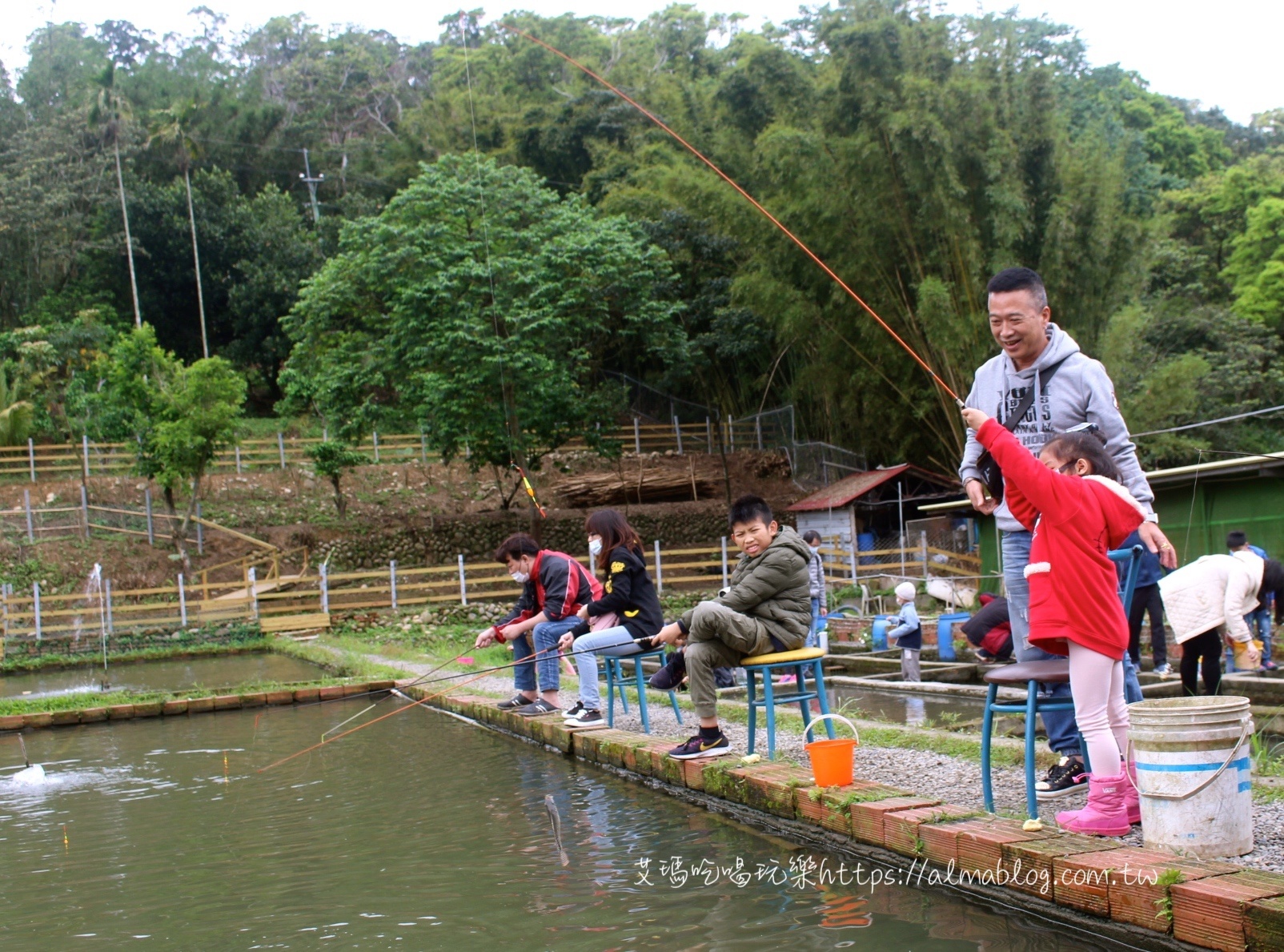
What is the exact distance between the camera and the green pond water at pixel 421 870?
3473 mm

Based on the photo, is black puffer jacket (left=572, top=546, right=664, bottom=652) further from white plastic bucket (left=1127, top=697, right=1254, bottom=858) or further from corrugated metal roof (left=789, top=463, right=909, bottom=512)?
corrugated metal roof (left=789, top=463, right=909, bottom=512)

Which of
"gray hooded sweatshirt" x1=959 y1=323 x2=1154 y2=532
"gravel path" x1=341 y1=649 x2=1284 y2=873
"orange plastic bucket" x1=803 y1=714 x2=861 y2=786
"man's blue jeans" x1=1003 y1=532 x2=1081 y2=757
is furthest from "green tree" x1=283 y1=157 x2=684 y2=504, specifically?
"man's blue jeans" x1=1003 y1=532 x2=1081 y2=757

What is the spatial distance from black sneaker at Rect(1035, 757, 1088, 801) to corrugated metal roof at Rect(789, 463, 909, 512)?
64.2ft

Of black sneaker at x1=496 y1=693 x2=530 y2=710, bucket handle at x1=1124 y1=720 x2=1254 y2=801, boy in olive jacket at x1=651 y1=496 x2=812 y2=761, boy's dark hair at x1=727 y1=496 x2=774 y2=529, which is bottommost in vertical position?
black sneaker at x1=496 y1=693 x2=530 y2=710

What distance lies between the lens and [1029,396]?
4.02 metres

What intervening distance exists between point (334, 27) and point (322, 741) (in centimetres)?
5619

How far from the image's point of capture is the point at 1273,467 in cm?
1311

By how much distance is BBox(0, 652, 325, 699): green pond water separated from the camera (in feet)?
44.3

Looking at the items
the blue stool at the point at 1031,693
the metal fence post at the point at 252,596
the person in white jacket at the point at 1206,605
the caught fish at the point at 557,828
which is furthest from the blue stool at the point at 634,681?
the metal fence post at the point at 252,596

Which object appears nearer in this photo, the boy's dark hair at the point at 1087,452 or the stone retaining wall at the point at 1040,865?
the stone retaining wall at the point at 1040,865

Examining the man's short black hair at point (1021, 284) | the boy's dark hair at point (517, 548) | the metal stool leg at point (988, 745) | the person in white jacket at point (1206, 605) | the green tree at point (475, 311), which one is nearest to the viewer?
the metal stool leg at point (988, 745)

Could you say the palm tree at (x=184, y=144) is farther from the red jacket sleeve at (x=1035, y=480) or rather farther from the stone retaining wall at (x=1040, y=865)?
the red jacket sleeve at (x=1035, y=480)

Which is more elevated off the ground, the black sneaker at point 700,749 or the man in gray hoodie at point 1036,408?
the man in gray hoodie at point 1036,408

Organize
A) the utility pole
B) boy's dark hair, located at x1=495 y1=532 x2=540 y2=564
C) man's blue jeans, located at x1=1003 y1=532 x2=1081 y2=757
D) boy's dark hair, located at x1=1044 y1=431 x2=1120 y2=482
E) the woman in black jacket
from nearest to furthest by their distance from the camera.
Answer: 1. boy's dark hair, located at x1=1044 y1=431 x2=1120 y2=482
2. man's blue jeans, located at x1=1003 y1=532 x2=1081 y2=757
3. the woman in black jacket
4. boy's dark hair, located at x1=495 y1=532 x2=540 y2=564
5. the utility pole
